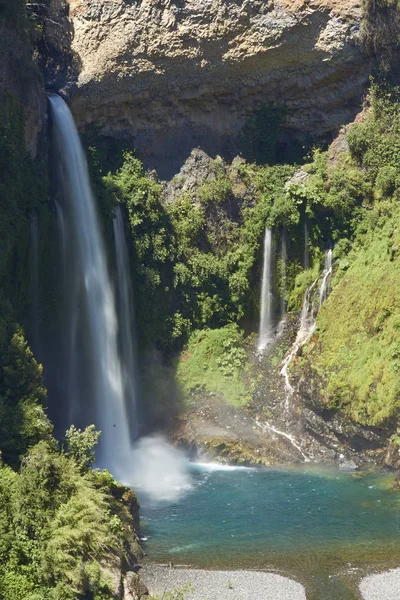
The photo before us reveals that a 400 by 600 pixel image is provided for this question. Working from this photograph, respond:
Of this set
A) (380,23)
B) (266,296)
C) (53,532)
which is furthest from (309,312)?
(53,532)

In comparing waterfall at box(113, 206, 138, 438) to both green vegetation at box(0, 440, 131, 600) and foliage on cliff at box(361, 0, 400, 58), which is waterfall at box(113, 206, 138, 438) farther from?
foliage on cliff at box(361, 0, 400, 58)

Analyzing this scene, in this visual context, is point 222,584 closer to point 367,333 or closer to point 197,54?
point 367,333

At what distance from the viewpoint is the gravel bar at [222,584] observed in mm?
18109

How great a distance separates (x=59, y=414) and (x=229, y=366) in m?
7.12

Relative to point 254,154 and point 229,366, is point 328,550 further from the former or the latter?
point 254,154

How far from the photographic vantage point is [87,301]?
2969 cm

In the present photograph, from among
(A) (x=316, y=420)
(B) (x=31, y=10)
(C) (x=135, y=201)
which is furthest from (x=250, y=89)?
(A) (x=316, y=420)

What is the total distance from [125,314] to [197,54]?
10601 mm

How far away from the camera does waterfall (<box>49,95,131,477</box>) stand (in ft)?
96.2

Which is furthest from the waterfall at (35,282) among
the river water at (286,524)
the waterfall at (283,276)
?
the waterfall at (283,276)

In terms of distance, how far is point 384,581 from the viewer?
60.8ft

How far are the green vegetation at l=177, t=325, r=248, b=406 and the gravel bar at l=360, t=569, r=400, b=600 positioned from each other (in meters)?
12.7

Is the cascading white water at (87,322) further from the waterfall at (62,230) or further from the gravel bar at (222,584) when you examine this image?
the gravel bar at (222,584)

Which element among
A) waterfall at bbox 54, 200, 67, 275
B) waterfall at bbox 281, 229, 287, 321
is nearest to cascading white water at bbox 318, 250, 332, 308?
waterfall at bbox 281, 229, 287, 321
